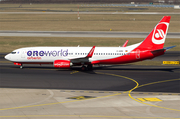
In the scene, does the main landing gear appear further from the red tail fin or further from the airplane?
the red tail fin

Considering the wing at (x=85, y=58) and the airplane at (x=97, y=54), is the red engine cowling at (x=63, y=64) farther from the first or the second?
the wing at (x=85, y=58)

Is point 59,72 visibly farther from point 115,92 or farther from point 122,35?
point 122,35

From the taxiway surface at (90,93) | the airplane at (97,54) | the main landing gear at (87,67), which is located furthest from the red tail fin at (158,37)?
the main landing gear at (87,67)

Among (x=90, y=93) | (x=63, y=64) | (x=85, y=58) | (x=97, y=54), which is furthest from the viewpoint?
(x=97, y=54)

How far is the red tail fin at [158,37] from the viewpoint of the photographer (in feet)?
167

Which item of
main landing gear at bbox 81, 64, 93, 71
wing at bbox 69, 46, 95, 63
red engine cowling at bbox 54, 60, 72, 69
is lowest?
main landing gear at bbox 81, 64, 93, 71

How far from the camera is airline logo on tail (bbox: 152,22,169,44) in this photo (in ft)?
167

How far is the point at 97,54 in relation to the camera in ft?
170

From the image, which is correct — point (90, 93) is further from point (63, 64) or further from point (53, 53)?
point (53, 53)

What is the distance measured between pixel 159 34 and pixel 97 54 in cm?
1226

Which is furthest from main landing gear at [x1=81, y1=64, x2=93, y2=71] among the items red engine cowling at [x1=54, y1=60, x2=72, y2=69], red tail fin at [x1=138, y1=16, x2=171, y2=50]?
red tail fin at [x1=138, y1=16, x2=171, y2=50]

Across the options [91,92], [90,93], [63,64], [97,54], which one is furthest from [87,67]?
[90,93]

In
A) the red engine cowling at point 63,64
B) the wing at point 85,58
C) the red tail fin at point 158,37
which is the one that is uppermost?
the red tail fin at point 158,37

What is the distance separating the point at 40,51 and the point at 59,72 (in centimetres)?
595
